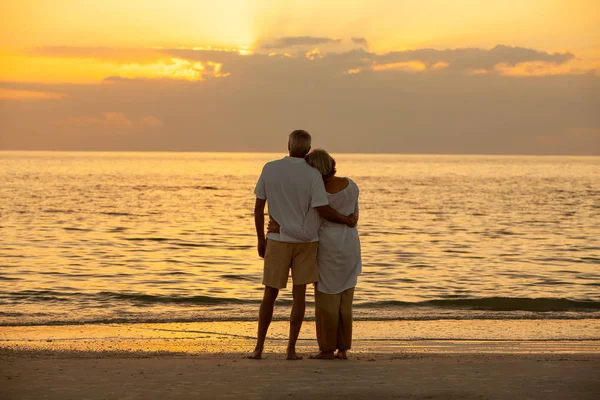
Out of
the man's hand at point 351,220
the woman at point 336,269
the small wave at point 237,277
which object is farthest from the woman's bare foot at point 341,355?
the small wave at point 237,277

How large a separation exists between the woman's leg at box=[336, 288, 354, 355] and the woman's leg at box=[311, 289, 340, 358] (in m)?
0.06

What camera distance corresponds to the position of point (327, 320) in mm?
7059

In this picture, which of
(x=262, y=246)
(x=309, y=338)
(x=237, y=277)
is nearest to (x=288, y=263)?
(x=262, y=246)

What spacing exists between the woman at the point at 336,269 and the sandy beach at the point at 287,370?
0.26m

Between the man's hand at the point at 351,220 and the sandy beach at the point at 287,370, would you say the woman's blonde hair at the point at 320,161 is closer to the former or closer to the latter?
the man's hand at the point at 351,220

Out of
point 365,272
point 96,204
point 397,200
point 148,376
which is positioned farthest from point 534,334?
point 397,200

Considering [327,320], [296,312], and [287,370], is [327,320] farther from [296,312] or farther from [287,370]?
[287,370]

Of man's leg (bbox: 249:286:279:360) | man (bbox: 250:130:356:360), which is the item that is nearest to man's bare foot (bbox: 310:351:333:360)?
man's leg (bbox: 249:286:279:360)

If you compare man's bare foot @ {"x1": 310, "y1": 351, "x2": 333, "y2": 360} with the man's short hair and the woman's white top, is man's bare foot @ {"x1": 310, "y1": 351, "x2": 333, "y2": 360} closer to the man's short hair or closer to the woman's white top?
the woman's white top

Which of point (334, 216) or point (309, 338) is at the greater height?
point (334, 216)

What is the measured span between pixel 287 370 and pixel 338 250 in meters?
1.22

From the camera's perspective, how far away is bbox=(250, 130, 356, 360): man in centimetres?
669

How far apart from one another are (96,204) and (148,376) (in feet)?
120

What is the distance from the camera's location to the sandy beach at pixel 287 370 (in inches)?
224
